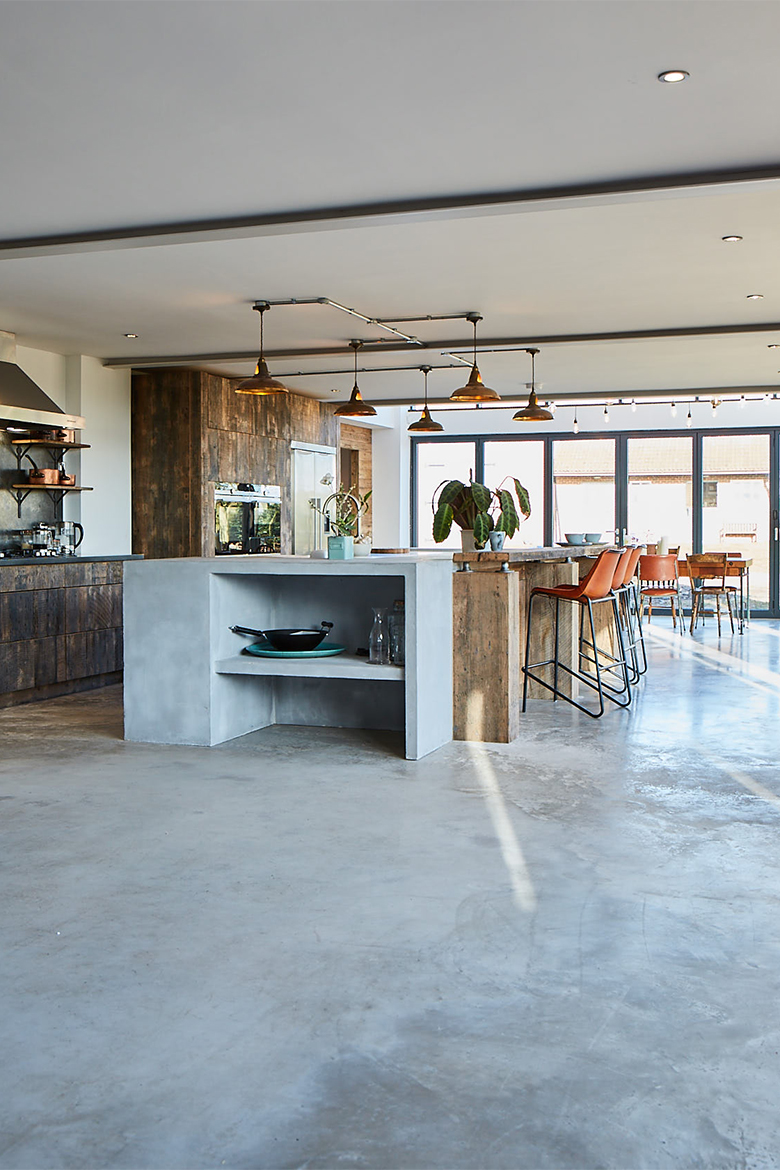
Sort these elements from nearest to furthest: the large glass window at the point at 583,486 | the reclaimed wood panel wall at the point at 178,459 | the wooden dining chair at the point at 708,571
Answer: the reclaimed wood panel wall at the point at 178,459 → the wooden dining chair at the point at 708,571 → the large glass window at the point at 583,486

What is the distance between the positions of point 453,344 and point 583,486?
637cm

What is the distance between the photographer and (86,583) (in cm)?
743

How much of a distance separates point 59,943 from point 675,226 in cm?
418

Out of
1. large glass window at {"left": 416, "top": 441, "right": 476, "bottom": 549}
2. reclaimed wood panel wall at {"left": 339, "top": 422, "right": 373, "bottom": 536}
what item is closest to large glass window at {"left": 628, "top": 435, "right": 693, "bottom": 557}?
large glass window at {"left": 416, "top": 441, "right": 476, "bottom": 549}

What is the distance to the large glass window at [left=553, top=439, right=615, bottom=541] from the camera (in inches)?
558

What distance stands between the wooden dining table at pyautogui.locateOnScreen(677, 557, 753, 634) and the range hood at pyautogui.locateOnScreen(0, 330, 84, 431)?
7065 mm

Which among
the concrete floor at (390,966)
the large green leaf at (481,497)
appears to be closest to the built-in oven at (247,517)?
the large green leaf at (481,497)

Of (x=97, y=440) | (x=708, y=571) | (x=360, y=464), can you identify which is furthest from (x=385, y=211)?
(x=360, y=464)

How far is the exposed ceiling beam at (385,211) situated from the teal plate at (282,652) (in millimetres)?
2046

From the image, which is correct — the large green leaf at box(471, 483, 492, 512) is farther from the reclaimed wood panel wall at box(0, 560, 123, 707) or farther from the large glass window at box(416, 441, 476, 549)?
the large glass window at box(416, 441, 476, 549)

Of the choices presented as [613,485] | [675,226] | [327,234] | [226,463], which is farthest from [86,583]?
[613,485]

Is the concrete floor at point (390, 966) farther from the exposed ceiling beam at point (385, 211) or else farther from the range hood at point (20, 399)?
the range hood at point (20, 399)

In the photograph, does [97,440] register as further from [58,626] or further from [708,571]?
[708,571]

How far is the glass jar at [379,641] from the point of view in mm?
5156
